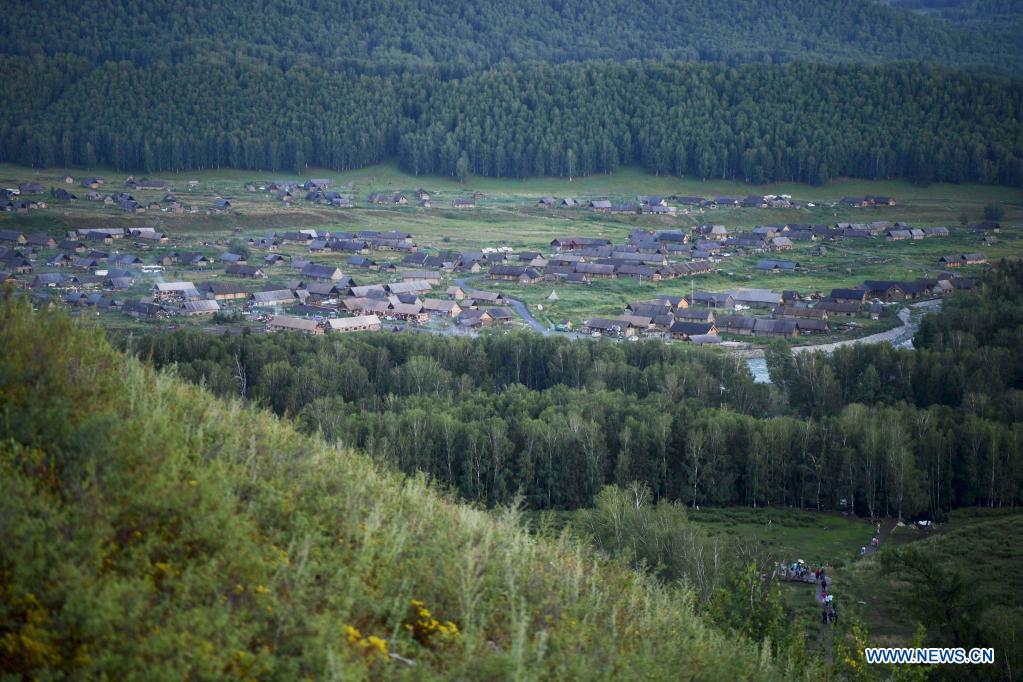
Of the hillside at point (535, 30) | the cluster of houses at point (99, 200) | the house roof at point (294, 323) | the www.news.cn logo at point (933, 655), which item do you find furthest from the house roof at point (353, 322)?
the hillside at point (535, 30)

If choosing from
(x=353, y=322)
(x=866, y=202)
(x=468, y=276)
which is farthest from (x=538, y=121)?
(x=353, y=322)

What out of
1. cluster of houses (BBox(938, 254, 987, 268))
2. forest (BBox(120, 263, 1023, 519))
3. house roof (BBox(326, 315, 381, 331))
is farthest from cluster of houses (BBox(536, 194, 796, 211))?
forest (BBox(120, 263, 1023, 519))

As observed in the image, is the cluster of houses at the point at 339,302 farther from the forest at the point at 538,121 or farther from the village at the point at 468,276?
the forest at the point at 538,121

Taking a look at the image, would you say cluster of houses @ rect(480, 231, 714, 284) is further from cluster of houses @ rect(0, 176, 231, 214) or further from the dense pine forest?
the dense pine forest

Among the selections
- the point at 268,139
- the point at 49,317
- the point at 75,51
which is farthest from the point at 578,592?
the point at 75,51

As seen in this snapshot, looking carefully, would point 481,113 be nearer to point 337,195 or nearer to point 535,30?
point 337,195

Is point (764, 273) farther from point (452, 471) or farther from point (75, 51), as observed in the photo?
point (75, 51)
